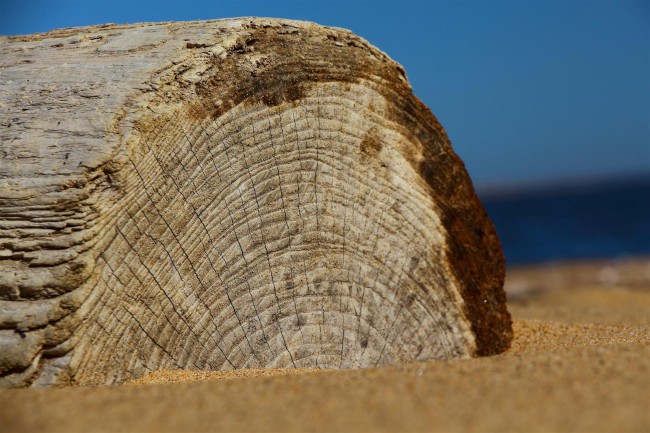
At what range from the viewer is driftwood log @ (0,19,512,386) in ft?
8.16

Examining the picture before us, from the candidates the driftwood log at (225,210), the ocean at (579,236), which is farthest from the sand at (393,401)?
the ocean at (579,236)

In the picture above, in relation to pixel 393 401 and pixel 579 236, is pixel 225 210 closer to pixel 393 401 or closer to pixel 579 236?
pixel 393 401

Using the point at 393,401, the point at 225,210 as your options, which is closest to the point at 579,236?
the point at 225,210

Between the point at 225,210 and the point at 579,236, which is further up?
the point at 579,236

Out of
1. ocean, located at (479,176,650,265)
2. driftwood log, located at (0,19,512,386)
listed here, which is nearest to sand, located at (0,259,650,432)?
driftwood log, located at (0,19,512,386)

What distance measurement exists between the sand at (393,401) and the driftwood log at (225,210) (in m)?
0.42

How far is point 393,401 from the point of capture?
198cm

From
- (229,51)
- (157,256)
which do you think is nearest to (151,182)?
(157,256)

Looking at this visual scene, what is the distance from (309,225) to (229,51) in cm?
80

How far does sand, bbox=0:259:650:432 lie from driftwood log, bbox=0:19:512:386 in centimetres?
42

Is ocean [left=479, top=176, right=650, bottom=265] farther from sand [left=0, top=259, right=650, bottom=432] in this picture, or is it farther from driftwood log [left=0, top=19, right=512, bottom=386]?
sand [left=0, top=259, right=650, bottom=432]

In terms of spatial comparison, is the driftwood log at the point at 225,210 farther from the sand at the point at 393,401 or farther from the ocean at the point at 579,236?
the ocean at the point at 579,236

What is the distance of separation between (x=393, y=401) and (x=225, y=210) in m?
1.25

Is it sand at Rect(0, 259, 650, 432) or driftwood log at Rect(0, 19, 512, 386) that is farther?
driftwood log at Rect(0, 19, 512, 386)
